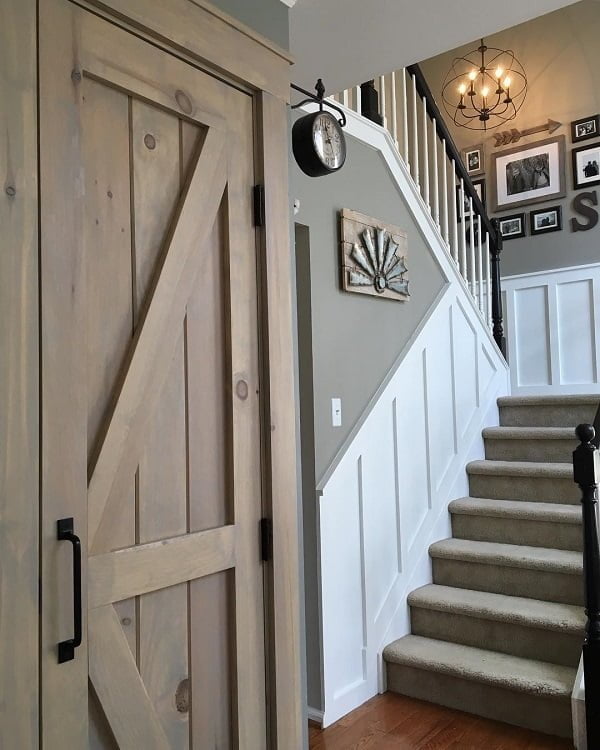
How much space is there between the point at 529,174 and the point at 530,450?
2514 millimetres

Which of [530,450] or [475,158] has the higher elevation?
[475,158]

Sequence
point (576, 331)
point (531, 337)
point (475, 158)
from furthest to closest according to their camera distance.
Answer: point (475, 158)
point (531, 337)
point (576, 331)

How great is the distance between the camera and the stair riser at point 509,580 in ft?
10.2

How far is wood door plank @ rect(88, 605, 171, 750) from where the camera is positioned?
1.30m

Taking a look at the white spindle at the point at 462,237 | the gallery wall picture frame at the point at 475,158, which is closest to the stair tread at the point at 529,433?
the white spindle at the point at 462,237

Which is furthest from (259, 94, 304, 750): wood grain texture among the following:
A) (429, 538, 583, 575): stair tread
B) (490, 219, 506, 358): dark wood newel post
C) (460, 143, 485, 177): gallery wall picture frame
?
(460, 143, 485, 177): gallery wall picture frame

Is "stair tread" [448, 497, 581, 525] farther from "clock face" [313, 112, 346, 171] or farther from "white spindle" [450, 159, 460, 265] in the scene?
"clock face" [313, 112, 346, 171]

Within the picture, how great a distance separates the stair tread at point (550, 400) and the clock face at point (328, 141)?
269 centimetres

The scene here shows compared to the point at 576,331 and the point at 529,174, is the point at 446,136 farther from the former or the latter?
the point at 576,331

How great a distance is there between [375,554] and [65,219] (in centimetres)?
240

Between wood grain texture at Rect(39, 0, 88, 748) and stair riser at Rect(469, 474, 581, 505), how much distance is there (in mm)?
3016

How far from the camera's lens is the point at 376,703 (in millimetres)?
3014

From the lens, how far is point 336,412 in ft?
9.98

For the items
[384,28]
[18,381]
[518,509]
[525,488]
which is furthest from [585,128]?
[18,381]
